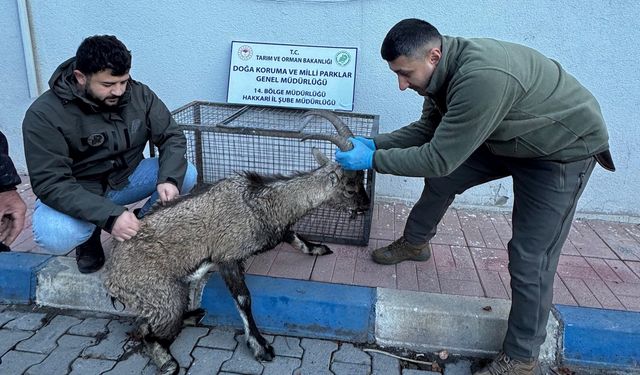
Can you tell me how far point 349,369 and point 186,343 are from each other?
42.5 inches

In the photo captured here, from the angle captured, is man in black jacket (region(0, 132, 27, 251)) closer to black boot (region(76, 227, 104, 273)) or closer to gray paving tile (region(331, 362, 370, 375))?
black boot (region(76, 227, 104, 273))

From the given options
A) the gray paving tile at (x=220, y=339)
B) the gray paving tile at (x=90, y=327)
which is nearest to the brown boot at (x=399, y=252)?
the gray paving tile at (x=220, y=339)

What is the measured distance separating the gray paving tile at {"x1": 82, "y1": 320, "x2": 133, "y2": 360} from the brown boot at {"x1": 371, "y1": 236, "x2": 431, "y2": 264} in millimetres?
1879

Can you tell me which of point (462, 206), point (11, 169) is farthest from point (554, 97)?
point (11, 169)

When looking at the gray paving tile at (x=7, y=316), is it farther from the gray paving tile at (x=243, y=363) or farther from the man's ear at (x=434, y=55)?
the man's ear at (x=434, y=55)

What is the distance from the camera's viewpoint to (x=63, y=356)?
3039 millimetres

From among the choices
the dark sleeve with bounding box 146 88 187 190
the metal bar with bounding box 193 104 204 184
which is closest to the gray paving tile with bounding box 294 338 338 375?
the dark sleeve with bounding box 146 88 187 190

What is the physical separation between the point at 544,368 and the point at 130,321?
2.78 meters

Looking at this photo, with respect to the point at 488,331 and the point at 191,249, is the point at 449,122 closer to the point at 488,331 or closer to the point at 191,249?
the point at 488,331

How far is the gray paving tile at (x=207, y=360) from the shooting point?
2961mm

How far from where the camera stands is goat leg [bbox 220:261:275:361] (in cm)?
308

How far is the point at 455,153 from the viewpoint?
258cm

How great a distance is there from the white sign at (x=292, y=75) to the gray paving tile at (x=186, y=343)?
2292 mm

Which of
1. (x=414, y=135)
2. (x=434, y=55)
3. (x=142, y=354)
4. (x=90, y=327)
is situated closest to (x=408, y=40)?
(x=434, y=55)
